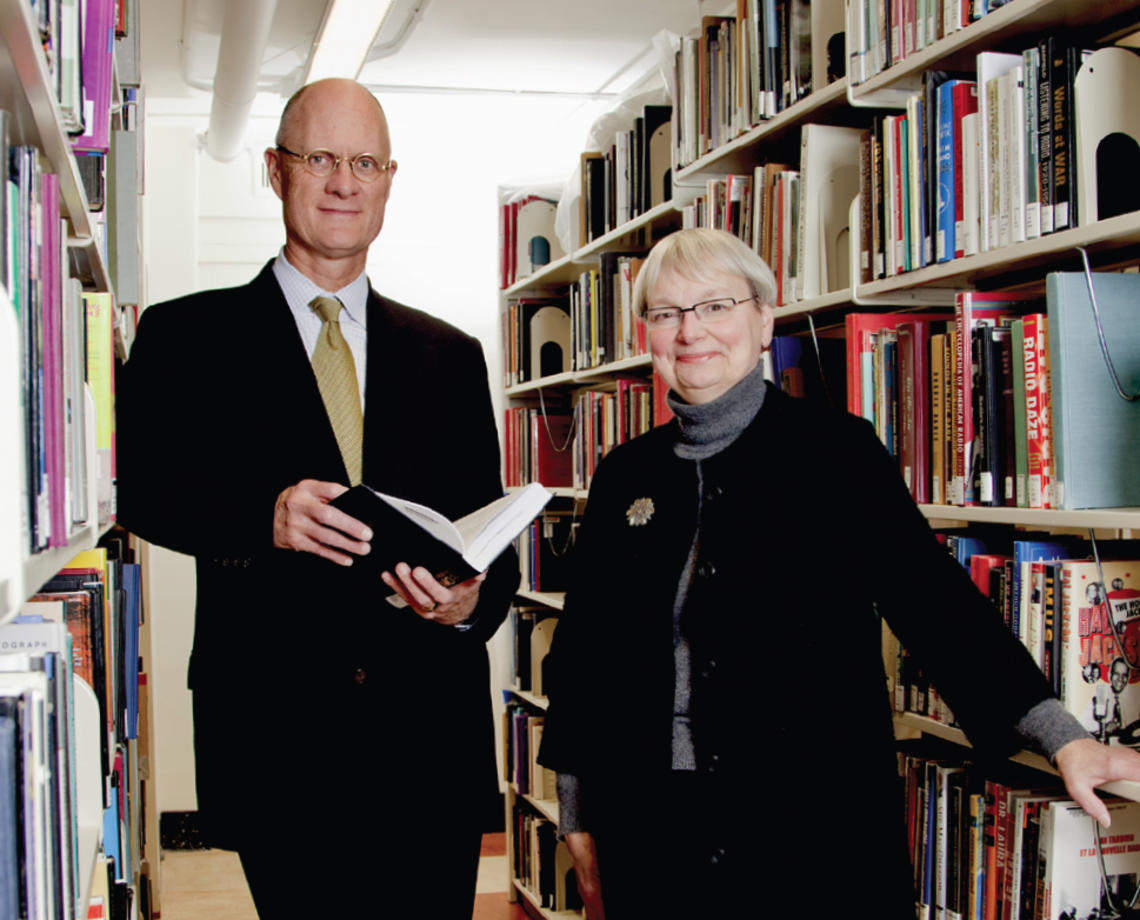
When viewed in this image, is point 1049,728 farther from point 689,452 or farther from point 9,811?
point 9,811

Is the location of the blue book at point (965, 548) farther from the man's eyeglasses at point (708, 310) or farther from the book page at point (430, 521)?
the book page at point (430, 521)

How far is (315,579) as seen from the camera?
5.09 ft

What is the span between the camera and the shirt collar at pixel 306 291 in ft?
5.48

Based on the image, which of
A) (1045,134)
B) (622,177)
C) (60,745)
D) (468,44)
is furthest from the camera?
(468,44)

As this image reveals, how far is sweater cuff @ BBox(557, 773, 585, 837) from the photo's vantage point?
1.62 m

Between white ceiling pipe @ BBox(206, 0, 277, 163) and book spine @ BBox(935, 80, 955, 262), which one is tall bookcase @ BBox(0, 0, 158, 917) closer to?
book spine @ BBox(935, 80, 955, 262)

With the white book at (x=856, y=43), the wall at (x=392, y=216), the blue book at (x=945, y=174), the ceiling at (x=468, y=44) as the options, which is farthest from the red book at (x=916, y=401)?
the wall at (x=392, y=216)

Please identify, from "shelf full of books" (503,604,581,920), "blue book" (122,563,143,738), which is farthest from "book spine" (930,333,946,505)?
"shelf full of books" (503,604,581,920)

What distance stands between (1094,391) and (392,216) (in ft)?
13.3

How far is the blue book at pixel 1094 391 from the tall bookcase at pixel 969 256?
0.13 ft

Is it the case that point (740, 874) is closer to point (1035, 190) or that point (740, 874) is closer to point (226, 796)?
point (226, 796)

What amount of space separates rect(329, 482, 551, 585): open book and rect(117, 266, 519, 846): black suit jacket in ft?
0.57

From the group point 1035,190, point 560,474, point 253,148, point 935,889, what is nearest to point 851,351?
point 1035,190

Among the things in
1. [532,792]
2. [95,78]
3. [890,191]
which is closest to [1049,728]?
[890,191]
